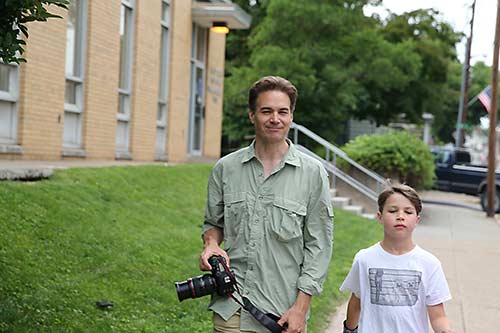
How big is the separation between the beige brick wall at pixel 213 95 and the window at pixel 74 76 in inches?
315

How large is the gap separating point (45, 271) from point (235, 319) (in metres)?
3.13

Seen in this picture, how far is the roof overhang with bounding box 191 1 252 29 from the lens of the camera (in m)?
18.5

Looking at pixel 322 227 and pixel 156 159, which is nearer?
pixel 322 227

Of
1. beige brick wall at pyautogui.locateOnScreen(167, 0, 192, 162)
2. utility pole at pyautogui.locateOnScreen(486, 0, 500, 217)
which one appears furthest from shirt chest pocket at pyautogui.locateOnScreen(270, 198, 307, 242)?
utility pole at pyautogui.locateOnScreen(486, 0, 500, 217)

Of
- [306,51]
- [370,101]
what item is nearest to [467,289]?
[306,51]

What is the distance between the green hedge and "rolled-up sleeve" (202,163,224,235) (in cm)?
1401

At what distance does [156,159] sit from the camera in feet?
55.5

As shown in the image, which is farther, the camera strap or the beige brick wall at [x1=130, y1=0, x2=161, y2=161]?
the beige brick wall at [x1=130, y1=0, x2=161, y2=161]

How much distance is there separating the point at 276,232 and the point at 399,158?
47.1 feet

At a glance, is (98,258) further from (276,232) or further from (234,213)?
(276,232)

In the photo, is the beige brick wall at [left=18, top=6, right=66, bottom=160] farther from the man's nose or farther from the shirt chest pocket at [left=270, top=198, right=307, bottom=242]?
the shirt chest pocket at [left=270, top=198, right=307, bottom=242]

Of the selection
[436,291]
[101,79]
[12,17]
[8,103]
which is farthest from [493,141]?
[12,17]

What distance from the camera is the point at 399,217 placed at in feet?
11.5

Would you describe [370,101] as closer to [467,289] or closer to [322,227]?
[467,289]
